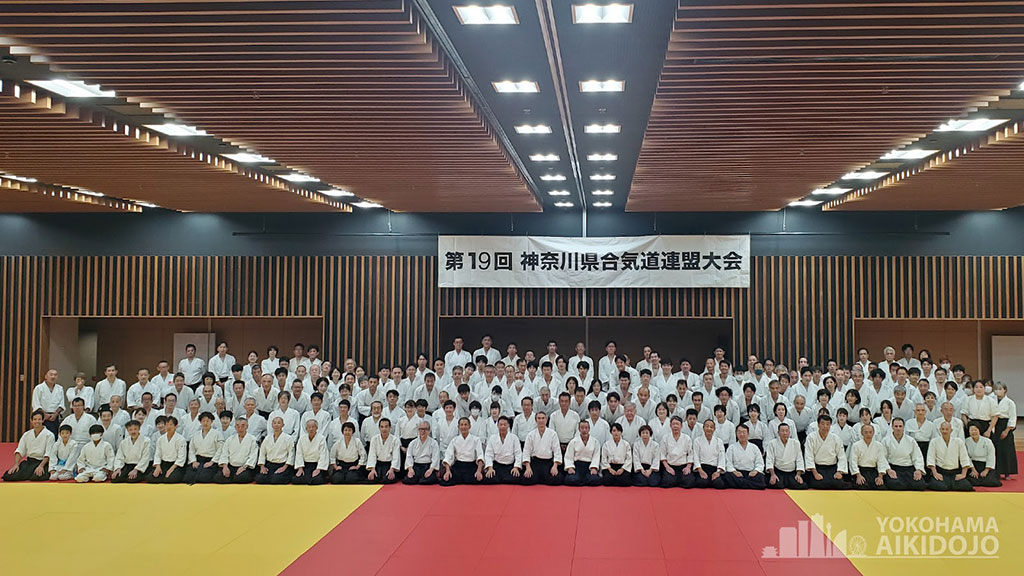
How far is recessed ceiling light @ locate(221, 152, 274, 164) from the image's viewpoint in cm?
808

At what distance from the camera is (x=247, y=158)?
27.2ft

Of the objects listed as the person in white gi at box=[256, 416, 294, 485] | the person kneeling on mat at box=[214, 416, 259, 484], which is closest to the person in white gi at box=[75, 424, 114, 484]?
the person kneeling on mat at box=[214, 416, 259, 484]

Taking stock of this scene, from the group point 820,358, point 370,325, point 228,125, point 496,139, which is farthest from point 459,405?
point 820,358

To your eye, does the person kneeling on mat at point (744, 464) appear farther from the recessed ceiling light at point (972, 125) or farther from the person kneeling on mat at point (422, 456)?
the recessed ceiling light at point (972, 125)

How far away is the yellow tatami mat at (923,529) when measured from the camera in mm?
5645

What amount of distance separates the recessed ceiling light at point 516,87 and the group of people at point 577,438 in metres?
4.09

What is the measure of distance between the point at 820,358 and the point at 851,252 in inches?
70.5

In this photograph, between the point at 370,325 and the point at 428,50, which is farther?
the point at 370,325

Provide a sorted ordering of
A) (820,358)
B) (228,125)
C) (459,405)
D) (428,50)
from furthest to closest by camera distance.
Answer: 1. (820,358)
2. (459,405)
3. (228,125)
4. (428,50)

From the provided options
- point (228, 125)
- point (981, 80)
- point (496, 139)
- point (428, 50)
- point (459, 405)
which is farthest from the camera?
point (459, 405)

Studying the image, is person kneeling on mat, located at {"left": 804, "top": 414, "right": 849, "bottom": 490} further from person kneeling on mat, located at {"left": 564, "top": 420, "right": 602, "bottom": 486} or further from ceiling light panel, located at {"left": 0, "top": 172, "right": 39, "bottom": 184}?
ceiling light panel, located at {"left": 0, "top": 172, "right": 39, "bottom": 184}

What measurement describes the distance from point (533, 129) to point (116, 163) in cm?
441

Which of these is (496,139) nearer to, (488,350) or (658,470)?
(658,470)

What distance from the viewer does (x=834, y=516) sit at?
705 centimetres
